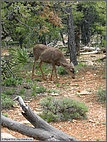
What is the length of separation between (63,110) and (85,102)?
6.25ft

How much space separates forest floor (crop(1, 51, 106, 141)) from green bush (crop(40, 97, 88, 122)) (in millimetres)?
208

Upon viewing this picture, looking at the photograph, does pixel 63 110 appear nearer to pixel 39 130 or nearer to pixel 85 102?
pixel 85 102

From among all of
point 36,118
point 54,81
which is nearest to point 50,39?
point 54,81

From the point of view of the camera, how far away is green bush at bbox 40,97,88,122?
6879mm

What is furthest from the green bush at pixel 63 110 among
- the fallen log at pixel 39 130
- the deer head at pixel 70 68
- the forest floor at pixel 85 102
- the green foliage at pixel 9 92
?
the deer head at pixel 70 68

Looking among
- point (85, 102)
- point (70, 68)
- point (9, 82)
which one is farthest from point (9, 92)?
point (70, 68)

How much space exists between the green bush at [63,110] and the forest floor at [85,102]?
21 centimetres

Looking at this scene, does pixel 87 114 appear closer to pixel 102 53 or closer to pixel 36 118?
pixel 36 118

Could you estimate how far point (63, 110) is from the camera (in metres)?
7.11

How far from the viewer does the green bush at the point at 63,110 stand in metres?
6.88

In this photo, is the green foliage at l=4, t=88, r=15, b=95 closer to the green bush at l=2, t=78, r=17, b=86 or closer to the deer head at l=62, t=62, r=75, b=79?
the green bush at l=2, t=78, r=17, b=86

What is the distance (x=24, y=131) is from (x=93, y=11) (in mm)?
25580

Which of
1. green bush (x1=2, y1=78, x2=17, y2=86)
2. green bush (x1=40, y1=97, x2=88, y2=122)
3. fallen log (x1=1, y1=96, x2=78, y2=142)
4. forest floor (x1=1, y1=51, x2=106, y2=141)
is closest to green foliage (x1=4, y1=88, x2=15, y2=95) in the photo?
green bush (x1=2, y1=78, x2=17, y2=86)

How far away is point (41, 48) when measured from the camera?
1349 centimetres
